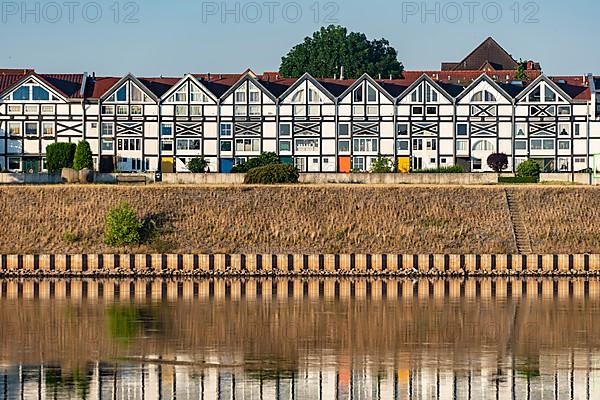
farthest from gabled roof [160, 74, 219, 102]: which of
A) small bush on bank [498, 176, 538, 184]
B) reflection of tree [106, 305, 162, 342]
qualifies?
reflection of tree [106, 305, 162, 342]

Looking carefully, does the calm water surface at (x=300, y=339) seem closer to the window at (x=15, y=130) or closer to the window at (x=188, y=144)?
the window at (x=188, y=144)

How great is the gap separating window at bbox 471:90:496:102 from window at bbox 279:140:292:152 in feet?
46.2

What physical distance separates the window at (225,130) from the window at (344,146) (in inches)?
327

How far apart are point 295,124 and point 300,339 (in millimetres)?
64625

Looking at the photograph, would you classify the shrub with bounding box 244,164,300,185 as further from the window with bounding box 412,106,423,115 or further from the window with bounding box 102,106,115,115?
the window with bounding box 102,106,115,115

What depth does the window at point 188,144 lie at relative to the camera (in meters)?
104

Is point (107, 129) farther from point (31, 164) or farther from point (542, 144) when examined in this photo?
point (542, 144)

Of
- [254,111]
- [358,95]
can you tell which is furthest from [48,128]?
[358,95]

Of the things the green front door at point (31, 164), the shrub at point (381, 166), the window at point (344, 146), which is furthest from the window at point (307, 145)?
the green front door at point (31, 164)

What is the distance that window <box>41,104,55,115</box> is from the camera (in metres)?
104

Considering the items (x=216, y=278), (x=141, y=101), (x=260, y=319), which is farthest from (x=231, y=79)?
(x=260, y=319)

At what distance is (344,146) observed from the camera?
341 feet

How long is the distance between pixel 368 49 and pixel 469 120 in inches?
1461

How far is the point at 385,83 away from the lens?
106312mm
